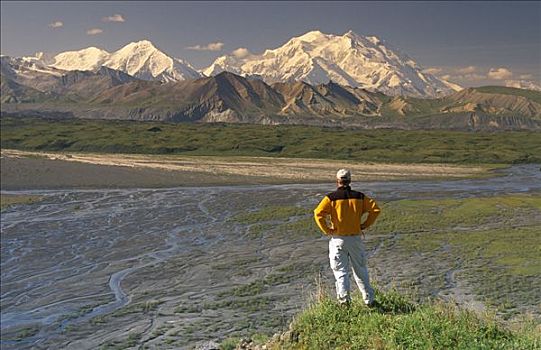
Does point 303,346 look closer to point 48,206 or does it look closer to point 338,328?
point 338,328

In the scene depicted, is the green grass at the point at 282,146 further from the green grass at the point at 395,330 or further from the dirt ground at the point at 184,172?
the green grass at the point at 395,330

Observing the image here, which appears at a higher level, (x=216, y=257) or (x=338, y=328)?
(x=338, y=328)

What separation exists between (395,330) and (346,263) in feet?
7.37

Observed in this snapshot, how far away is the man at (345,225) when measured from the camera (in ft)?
41.0

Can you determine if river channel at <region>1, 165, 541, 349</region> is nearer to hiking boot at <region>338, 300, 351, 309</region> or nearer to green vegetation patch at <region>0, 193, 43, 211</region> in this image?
green vegetation patch at <region>0, 193, 43, 211</region>

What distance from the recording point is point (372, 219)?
12680 mm

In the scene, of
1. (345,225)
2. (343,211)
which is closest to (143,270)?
(345,225)

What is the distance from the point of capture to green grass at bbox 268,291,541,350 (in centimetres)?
1062

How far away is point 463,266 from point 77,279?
62.4ft

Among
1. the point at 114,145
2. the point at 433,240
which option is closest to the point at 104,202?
the point at 433,240

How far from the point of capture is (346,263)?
12.9 metres

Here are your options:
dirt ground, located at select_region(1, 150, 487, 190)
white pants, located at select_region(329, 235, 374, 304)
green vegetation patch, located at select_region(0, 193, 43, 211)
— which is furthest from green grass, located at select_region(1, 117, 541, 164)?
white pants, located at select_region(329, 235, 374, 304)

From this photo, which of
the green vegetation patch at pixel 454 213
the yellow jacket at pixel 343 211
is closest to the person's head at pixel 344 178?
the yellow jacket at pixel 343 211

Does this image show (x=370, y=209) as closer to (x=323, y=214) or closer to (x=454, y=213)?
(x=323, y=214)
